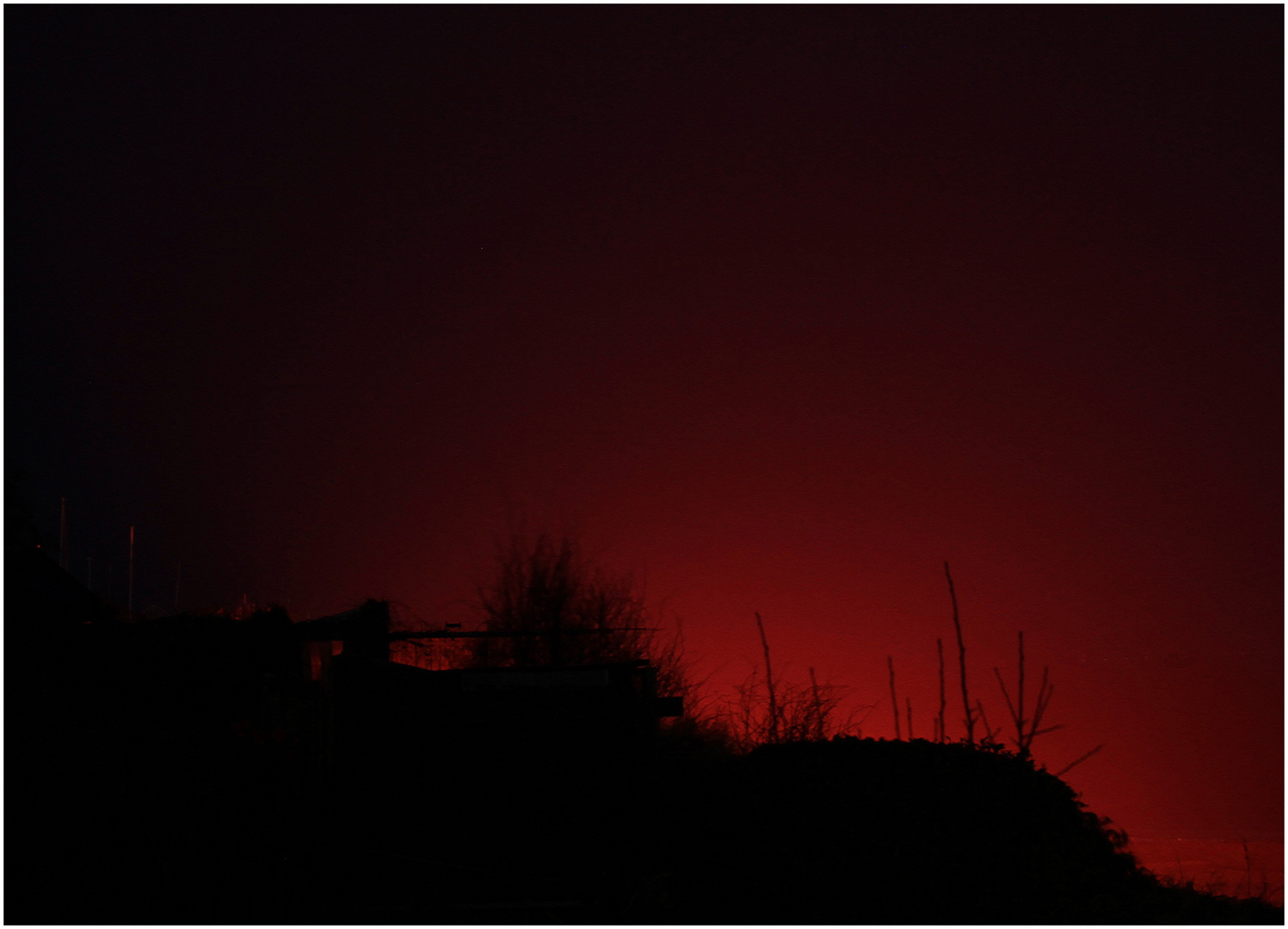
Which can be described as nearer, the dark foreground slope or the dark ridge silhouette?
the dark foreground slope

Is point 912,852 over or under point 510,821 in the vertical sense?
under

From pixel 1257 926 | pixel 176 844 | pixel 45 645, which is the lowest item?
pixel 1257 926

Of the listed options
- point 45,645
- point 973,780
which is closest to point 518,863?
Answer: point 973,780

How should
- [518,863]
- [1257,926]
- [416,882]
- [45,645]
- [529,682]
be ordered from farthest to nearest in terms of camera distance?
1. [45,645]
2. [529,682]
3. [518,863]
4. [416,882]
5. [1257,926]

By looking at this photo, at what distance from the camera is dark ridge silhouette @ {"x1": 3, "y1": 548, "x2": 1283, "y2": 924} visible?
5.24 meters

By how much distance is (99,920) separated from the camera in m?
5.17

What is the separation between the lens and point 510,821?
6.82 m

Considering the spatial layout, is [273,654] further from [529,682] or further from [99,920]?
[99,920]

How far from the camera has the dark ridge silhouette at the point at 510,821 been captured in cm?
524

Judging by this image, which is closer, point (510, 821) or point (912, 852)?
point (912, 852)

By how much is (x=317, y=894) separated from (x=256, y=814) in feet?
1.90

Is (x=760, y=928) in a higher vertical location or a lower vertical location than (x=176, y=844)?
lower

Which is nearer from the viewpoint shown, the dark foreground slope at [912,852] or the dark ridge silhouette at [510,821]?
the dark foreground slope at [912,852]

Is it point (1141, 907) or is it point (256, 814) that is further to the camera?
point (256, 814)
